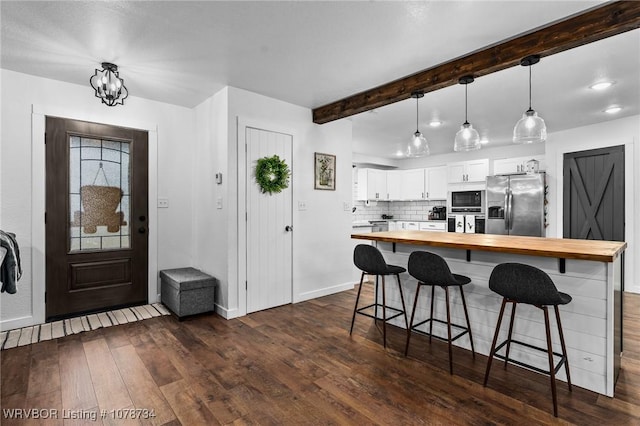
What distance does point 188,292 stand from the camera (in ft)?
11.7

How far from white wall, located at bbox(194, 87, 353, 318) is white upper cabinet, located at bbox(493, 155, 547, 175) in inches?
135

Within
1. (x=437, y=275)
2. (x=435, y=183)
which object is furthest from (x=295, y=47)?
(x=435, y=183)

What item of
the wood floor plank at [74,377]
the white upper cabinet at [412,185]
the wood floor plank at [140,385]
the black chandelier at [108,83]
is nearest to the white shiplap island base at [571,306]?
the wood floor plank at [140,385]

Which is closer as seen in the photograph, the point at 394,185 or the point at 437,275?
the point at 437,275

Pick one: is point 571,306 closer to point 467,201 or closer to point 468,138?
point 468,138

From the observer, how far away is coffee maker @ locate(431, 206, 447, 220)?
24.5 feet

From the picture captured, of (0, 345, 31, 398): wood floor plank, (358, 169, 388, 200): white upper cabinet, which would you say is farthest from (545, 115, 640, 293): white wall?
(0, 345, 31, 398): wood floor plank

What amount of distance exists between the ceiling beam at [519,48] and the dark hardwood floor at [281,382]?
2367 millimetres

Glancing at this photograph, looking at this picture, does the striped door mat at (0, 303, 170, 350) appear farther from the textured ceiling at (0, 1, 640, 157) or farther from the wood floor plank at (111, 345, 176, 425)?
the textured ceiling at (0, 1, 640, 157)

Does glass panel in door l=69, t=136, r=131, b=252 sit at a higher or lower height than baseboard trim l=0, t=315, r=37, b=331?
higher

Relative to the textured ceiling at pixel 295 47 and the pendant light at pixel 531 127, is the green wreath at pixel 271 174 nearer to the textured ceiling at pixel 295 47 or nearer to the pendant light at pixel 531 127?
the textured ceiling at pixel 295 47

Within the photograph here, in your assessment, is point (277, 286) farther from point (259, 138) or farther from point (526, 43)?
point (526, 43)

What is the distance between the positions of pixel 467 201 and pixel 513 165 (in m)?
1.05

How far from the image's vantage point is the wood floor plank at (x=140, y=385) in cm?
196
